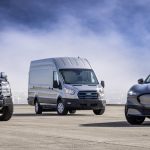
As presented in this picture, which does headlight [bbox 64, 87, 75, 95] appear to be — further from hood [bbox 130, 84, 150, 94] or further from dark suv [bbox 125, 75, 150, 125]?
hood [bbox 130, 84, 150, 94]

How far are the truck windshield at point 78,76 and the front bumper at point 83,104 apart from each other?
845mm

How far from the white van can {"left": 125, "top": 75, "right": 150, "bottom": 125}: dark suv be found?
8.43 meters

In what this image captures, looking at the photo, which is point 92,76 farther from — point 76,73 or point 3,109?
point 3,109

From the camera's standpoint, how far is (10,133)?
13781mm

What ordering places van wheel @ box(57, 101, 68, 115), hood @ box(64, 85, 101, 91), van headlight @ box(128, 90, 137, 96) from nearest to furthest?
1. van headlight @ box(128, 90, 137, 96)
2. hood @ box(64, 85, 101, 91)
3. van wheel @ box(57, 101, 68, 115)

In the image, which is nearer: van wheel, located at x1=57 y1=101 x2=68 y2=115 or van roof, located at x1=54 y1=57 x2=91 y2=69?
van wheel, located at x1=57 y1=101 x2=68 y2=115

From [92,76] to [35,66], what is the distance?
3.56m

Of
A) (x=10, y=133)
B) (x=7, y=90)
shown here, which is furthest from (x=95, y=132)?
(x=7, y=90)

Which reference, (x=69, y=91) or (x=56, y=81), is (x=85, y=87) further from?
(x=56, y=81)

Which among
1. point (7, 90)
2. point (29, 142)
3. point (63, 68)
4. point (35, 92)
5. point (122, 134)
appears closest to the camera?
point (29, 142)

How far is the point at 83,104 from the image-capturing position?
85.1 feet

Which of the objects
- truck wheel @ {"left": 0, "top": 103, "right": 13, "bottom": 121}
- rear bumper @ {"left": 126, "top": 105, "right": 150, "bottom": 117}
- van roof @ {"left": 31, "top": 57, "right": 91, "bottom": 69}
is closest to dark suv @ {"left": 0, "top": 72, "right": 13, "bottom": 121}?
truck wheel @ {"left": 0, "top": 103, "right": 13, "bottom": 121}

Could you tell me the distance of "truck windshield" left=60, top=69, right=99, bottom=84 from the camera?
26.2 m

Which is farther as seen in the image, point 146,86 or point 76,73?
point 76,73
